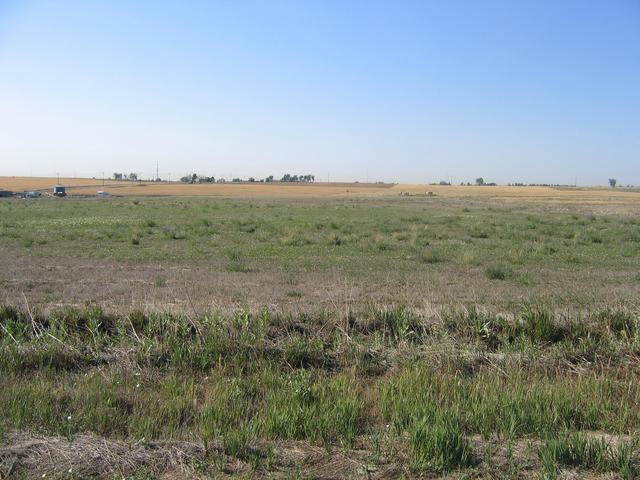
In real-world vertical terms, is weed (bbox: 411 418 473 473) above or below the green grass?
above

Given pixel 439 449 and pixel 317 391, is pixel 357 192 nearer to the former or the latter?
pixel 317 391

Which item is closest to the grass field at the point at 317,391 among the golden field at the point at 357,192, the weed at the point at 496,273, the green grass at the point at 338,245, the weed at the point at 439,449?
→ the weed at the point at 439,449

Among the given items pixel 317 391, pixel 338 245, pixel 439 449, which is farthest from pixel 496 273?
pixel 439 449

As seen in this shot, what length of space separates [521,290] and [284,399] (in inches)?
388

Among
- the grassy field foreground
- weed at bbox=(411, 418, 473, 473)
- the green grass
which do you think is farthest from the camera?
the green grass

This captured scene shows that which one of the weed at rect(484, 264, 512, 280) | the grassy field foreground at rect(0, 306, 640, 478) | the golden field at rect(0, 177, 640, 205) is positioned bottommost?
the weed at rect(484, 264, 512, 280)

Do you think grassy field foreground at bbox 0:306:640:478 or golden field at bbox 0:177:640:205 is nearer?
grassy field foreground at bbox 0:306:640:478

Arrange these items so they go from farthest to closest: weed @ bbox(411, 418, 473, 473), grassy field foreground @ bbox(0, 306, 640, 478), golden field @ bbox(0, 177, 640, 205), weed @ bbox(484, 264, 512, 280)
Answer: golden field @ bbox(0, 177, 640, 205) → weed @ bbox(484, 264, 512, 280) → grassy field foreground @ bbox(0, 306, 640, 478) → weed @ bbox(411, 418, 473, 473)

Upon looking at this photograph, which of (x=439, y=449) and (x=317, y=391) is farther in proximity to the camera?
(x=317, y=391)

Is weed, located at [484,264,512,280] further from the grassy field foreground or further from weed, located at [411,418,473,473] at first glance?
weed, located at [411,418,473,473]

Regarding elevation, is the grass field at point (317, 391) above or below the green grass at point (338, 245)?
above

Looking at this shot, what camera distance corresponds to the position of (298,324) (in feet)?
24.3

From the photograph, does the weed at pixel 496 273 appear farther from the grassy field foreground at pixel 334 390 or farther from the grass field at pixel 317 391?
the grassy field foreground at pixel 334 390

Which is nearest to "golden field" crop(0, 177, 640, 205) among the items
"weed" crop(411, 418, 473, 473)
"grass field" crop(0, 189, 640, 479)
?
"grass field" crop(0, 189, 640, 479)
